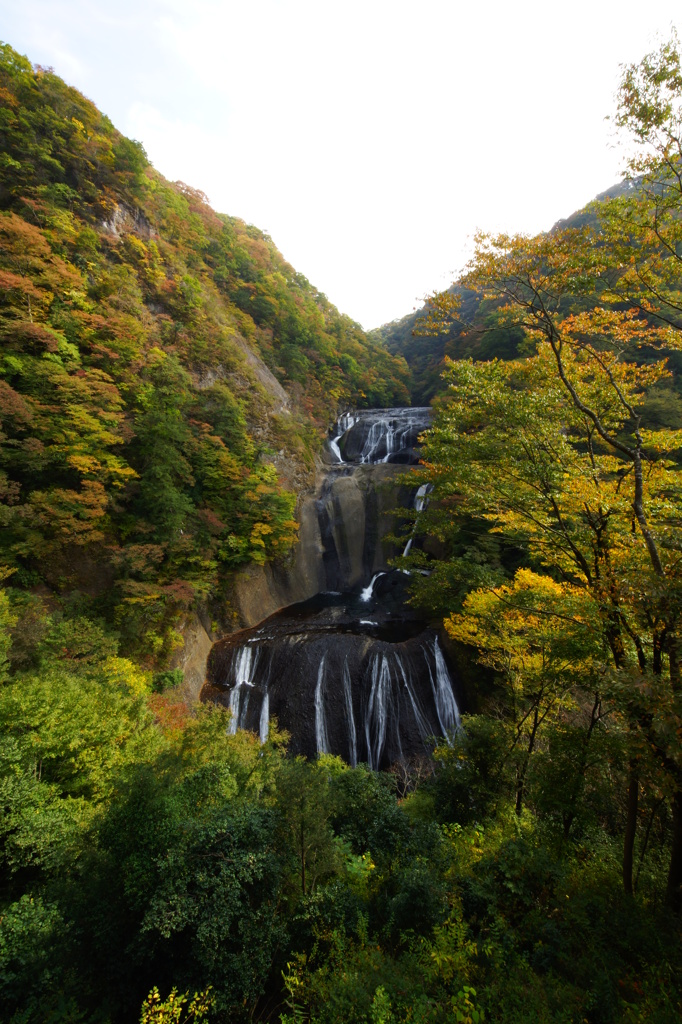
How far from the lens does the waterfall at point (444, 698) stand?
11.8m

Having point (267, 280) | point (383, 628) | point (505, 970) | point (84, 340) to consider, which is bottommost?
point (383, 628)

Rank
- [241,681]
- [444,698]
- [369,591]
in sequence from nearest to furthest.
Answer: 1. [444,698]
2. [241,681]
3. [369,591]

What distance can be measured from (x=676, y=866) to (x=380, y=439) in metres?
24.7

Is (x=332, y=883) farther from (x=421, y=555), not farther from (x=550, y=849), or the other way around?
(x=421, y=555)

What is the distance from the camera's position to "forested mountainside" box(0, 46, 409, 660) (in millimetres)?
10961

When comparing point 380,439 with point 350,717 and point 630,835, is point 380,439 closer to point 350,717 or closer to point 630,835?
point 350,717

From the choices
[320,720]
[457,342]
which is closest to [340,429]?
[457,342]

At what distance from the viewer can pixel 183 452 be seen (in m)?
14.9

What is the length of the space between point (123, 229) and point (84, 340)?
891 centimetres

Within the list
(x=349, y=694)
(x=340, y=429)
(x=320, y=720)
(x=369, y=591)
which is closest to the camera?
(x=320, y=720)

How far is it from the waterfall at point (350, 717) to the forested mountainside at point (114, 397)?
5951 millimetres

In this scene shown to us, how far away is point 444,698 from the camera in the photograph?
1221 cm

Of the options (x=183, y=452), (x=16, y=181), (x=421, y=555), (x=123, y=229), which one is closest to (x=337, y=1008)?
(x=421, y=555)

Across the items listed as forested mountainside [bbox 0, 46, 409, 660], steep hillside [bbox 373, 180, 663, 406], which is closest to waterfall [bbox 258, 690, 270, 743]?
forested mountainside [bbox 0, 46, 409, 660]
